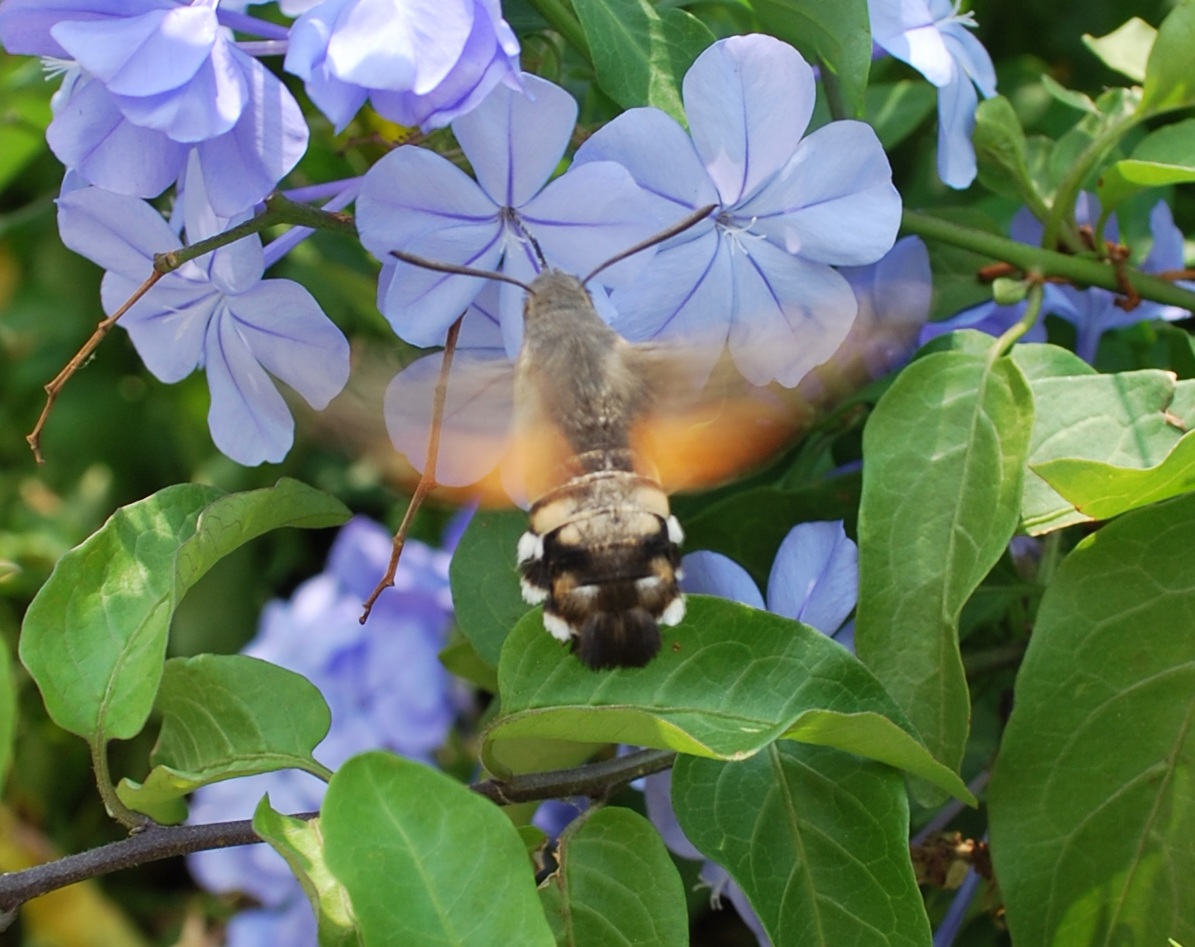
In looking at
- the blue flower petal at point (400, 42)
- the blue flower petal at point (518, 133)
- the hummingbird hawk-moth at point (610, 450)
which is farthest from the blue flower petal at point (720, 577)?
the blue flower petal at point (400, 42)

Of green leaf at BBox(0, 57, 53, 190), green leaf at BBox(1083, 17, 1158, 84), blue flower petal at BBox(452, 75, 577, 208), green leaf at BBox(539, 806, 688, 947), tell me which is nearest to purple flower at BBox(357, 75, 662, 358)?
blue flower petal at BBox(452, 75, 577, 208)

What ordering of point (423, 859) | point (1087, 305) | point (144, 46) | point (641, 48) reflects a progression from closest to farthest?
point (423, 859) < point (144, 46) < point (641, 48) < point (1087, 305)

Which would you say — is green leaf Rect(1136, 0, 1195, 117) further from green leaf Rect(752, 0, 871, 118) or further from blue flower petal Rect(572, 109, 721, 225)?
blue flower petal Rect(572, 109, 721, 225)

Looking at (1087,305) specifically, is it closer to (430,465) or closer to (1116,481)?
(1116,481)

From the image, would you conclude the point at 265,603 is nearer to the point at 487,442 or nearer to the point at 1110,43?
the point at 487,442

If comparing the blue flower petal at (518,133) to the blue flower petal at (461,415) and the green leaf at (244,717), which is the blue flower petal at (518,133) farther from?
the green leaf at (244,717)

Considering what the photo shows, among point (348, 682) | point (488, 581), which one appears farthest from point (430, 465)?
point (348, 682)
